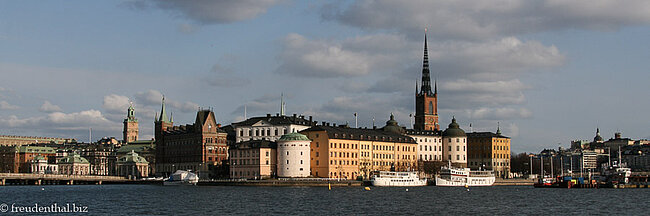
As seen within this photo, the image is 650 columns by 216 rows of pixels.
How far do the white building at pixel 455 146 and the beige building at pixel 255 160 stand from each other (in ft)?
145

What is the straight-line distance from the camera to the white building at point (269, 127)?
528 ft

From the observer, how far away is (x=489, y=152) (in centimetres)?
17950

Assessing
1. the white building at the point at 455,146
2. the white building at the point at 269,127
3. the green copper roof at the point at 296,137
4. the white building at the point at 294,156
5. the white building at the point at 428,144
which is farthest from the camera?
the white building at the point at 455,146

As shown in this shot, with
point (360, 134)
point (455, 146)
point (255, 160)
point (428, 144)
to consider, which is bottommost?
point (255, 160)

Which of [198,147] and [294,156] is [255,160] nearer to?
[294,156]

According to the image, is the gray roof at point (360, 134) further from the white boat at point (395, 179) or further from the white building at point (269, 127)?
the white boat at point (395, 179)

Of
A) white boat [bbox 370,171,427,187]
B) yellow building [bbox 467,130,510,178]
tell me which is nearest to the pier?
white boat [bbox 370,171,427,187]

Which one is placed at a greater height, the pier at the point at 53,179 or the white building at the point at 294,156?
the white building at the point at 294,156

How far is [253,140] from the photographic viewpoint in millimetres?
155250

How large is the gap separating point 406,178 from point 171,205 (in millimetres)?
61889

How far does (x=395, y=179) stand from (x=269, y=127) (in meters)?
38.0

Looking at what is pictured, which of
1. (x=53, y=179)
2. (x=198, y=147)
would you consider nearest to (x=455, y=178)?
(x=198, y=147)

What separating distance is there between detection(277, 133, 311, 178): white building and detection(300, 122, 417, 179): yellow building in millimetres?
3772

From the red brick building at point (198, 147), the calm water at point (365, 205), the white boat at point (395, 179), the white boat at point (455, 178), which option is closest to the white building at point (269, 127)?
the red brick building at point (198, 147)
